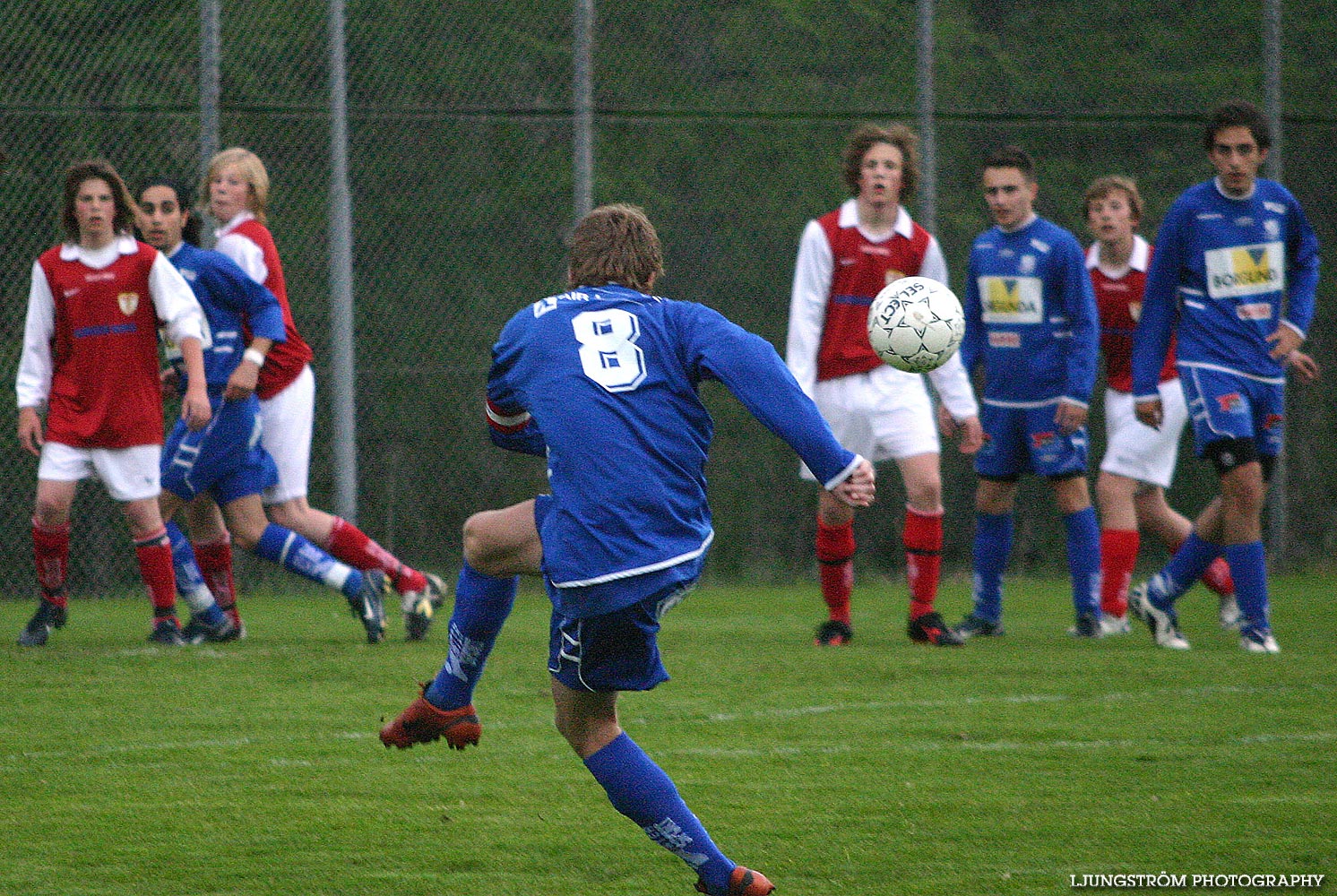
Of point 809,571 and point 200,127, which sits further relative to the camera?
point 809,571

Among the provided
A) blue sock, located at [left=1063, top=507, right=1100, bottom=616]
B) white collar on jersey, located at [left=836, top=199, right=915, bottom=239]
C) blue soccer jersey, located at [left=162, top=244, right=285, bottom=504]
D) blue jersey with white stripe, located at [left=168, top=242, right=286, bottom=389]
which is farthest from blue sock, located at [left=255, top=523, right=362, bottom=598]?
blue sock, located at [left=1063, top=507, right=1100, bottom=616]

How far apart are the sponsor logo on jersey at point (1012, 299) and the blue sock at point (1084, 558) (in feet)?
3.31

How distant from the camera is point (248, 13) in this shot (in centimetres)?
1020

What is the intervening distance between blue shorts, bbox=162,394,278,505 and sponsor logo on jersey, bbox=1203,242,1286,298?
14.1 ft

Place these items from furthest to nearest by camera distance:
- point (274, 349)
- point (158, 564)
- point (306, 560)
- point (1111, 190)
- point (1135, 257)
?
1. point (1135, 257)
2. point (1111, 190)
3. point (274, 349)
4. point (306, 560)
5. point (158, 564)

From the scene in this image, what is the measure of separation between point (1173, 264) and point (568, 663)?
4.72 meters

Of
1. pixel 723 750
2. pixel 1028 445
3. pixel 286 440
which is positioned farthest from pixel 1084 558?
pixel 286 440

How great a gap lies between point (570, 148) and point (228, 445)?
3.75 metres

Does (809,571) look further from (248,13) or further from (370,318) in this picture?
(248,13)

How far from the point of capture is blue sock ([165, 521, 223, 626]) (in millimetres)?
7730

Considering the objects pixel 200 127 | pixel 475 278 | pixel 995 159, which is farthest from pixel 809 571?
pixel 200 127

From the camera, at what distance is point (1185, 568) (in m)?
7.69

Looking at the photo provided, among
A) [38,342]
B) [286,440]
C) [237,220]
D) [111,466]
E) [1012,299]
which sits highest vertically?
[237,220]

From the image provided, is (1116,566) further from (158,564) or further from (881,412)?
(158,564)
